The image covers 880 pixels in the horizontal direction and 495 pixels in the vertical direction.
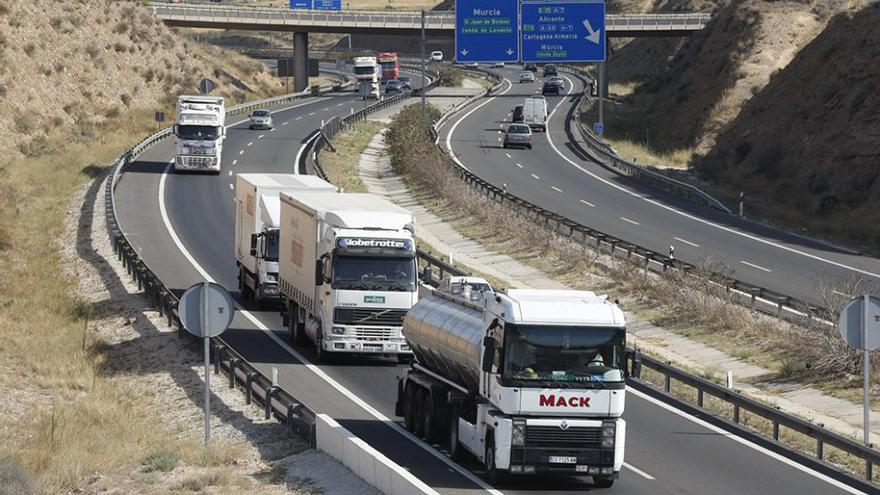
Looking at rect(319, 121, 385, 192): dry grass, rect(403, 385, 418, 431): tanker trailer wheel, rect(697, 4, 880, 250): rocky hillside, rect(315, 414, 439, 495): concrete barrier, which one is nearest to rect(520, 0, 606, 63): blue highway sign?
rect(697, 4, 880, 250): rocky hillside

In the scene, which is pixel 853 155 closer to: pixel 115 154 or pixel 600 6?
pixel 600 6

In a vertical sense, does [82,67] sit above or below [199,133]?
above

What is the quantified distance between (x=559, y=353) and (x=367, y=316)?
10.6 meters

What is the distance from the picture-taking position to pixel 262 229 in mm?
37969

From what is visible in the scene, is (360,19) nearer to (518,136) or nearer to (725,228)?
(518,136)

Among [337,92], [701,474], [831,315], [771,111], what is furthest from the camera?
[337,92]

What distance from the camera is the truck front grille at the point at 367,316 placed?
30.0 metres

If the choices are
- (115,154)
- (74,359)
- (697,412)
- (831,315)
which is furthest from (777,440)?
(115,154)

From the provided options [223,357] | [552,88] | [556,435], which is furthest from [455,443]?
[552,88]

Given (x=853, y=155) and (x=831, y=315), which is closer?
(x=831, y=315)

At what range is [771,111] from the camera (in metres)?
82.7

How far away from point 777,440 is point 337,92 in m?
111

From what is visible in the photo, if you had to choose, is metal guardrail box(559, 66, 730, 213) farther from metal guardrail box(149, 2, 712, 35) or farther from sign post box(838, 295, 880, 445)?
sign post box(838, 295, 880, 445)

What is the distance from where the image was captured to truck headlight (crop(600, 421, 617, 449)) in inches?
785
